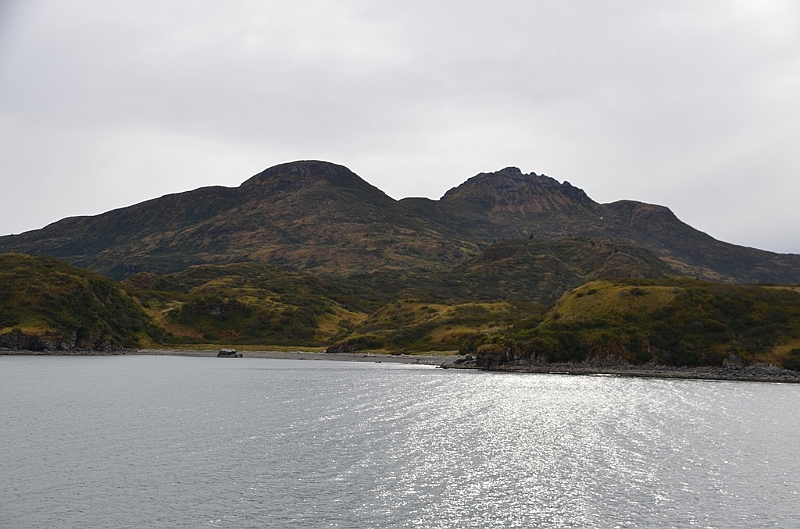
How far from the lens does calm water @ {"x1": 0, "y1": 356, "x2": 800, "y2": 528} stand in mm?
42969

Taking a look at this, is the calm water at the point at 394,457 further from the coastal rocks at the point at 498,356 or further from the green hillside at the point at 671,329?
the coastal rocks at the point at 498,356

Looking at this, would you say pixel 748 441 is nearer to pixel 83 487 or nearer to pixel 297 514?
pixel 297 514

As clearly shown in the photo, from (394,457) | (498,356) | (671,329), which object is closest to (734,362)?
(671,329)

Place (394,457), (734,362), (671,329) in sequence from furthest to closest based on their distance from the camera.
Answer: (671,329) < (734,362) < (394,457)

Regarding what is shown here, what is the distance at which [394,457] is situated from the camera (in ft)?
191

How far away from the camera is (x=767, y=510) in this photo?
44.6 m

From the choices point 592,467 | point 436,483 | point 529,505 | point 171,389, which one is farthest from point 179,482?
point 171,389

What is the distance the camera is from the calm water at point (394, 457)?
141 ft

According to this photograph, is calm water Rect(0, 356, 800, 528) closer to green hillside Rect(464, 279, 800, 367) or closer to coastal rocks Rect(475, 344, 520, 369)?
green hillside Rect(464, 279, 800, 367)

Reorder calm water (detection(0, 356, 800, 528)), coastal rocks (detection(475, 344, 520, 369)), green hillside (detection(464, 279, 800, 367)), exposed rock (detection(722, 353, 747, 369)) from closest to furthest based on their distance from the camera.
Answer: calm water (detection(0, 356, 800, 528)) → exposed rock (detection(722, 353, 747, 369)) → green hillside (detection(464, 279, 800, 367)) → coastal rocks (detection(475, 344, 520, 369))

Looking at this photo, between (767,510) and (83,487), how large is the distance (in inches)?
1906

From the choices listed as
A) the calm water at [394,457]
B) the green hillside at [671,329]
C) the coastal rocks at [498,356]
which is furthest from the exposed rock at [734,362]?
the coastal rocks at [498,356]

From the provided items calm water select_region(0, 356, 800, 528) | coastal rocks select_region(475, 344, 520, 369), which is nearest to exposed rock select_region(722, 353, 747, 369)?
calm water select_region(0, 356, 800, 528)

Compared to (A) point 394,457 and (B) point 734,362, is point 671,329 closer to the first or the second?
(B) point 734,362
